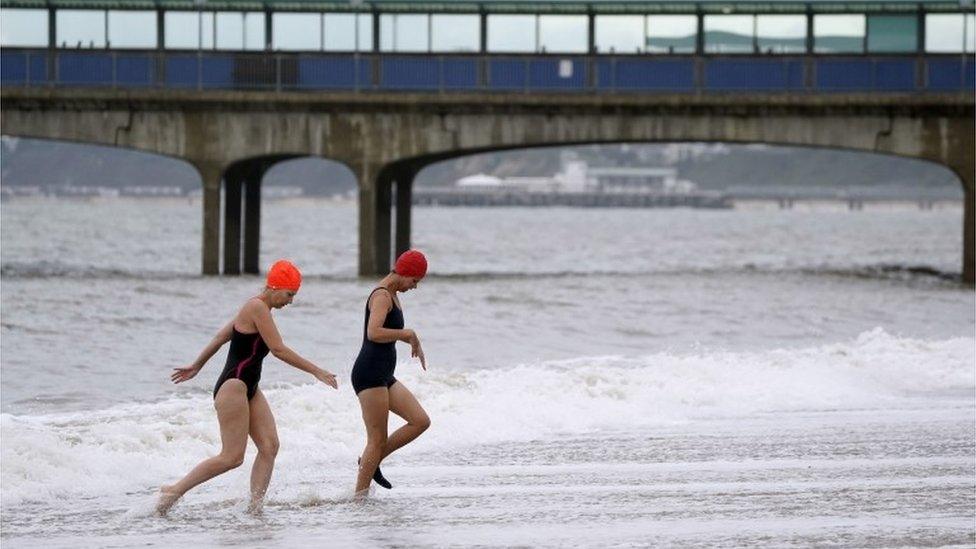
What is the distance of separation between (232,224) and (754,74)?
12.1 meters

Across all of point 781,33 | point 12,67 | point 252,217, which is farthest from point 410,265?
point 252,217

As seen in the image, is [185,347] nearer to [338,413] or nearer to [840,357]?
[840,357]

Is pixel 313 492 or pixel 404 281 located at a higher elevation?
pixel 404 281

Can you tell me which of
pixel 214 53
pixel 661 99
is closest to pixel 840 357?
pixel 661 99

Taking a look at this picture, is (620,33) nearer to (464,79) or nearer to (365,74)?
(464,79)

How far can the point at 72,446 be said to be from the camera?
45.1 ft

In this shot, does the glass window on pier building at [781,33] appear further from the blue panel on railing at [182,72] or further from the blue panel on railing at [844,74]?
the blue panel on railing at [182,72]

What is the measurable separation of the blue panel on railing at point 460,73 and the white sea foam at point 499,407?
17.9m

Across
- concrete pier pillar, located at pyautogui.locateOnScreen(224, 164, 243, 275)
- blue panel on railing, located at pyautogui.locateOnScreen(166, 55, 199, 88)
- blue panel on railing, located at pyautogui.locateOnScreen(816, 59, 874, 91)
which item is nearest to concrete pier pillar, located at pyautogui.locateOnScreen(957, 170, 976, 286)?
blue panel on railing, located at pyautogui.locateOnScreen(816, 59, 874, 91)

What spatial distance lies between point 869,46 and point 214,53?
46.7 ft

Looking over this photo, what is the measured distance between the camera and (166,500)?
37.2 feet

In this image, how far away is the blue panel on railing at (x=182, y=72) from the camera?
42.4 metres

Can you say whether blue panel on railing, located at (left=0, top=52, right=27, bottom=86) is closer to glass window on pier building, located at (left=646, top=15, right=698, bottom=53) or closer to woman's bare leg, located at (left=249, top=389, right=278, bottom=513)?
glass window on pier building, located at (left=646, top=15, right=698, bottom=53)

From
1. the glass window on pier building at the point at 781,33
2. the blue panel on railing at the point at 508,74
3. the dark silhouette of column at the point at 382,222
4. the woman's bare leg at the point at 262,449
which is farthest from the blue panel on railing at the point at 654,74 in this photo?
the woman's bare leg at the point at 262,449
